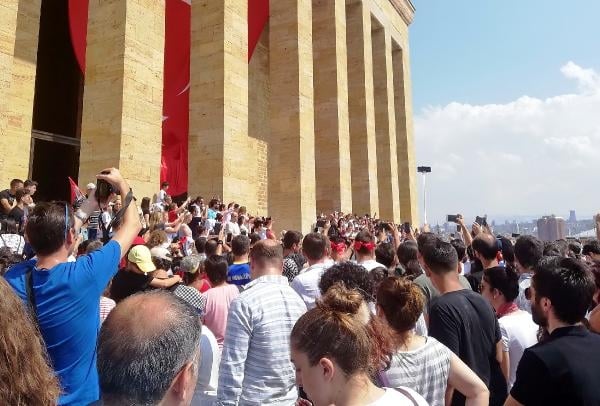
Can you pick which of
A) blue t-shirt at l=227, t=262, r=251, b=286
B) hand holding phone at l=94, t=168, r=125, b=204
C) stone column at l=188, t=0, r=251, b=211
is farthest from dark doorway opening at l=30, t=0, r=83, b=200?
hand holding phone at l=94, t=168, r=125, b=204

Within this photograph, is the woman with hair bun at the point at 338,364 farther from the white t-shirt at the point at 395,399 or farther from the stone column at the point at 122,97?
the stone column at the point at 122,97

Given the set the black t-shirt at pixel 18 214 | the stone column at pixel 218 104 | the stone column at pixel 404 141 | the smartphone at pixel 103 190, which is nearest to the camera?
the smartphone at pixel 103 190

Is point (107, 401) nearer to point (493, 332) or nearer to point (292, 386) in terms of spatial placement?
point (292, 386)

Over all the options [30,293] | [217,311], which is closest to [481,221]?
[217,311]

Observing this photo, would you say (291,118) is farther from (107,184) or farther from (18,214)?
(107,184)

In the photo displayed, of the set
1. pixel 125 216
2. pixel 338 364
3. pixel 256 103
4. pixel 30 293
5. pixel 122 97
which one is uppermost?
pixel 256 103

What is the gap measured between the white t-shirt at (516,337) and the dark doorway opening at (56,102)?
16.3m

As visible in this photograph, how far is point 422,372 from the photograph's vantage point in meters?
2.15

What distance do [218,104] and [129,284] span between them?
412 inches

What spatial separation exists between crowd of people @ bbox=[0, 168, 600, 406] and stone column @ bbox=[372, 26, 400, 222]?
2155 centimetres

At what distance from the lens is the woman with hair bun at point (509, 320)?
3105 millimetres

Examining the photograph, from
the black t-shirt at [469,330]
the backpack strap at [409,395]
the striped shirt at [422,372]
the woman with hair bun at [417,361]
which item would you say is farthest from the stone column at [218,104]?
the backpack strap at [409,395]

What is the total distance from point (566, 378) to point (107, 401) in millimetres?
1852

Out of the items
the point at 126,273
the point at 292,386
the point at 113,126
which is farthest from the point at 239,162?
the point at 292,386
